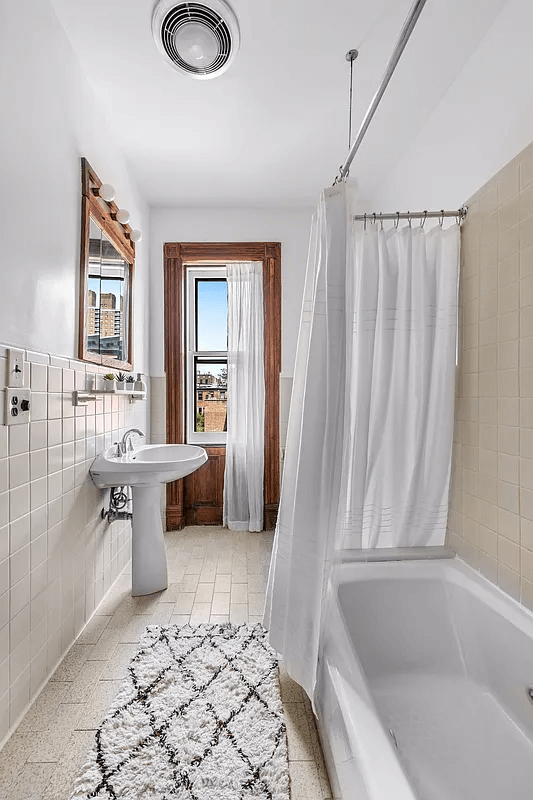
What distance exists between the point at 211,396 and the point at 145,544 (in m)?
1.64

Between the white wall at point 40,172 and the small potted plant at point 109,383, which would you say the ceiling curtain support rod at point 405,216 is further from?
the small potted plant at point 109,383

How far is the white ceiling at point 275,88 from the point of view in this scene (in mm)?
1814

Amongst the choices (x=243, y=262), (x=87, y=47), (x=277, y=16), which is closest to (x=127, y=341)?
(x=243, y=262)

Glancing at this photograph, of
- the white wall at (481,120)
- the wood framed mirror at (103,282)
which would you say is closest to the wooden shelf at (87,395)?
the wood framed mirror at (103,282)

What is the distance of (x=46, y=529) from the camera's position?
5.79 ft

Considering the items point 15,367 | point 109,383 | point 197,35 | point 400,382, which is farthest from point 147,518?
point 197,35

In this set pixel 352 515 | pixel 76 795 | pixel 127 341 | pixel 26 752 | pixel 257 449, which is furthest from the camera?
pixel 257 449

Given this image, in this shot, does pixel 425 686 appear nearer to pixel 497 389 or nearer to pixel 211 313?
pixel 497 389

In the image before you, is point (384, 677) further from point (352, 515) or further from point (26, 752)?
point (26, 752)

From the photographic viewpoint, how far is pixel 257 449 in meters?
3.63

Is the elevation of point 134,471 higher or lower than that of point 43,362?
lower

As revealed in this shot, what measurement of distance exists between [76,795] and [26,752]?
0.89 ft

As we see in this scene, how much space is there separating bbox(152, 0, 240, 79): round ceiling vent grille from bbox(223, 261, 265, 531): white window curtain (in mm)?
1721

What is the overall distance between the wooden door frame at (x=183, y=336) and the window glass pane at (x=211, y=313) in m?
0.23
